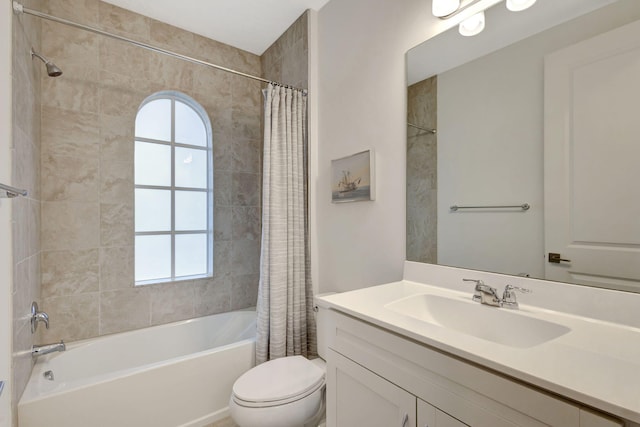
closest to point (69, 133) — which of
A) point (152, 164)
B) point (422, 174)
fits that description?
point (152, 164)

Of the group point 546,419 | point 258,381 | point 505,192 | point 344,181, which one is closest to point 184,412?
point 258,381

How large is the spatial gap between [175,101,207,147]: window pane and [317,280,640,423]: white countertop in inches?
85.3

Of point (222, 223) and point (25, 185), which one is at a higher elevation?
point (25, 185)

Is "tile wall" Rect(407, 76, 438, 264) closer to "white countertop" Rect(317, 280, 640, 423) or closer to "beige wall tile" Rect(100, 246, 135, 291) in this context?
"white countertop" Rect(317, 280, 640, 423)

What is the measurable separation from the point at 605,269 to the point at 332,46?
187 centimetres

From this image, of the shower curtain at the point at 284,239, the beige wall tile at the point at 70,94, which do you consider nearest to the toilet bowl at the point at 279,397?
the shower curtain at the point at 284,239

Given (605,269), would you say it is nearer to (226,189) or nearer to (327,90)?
(327,90)

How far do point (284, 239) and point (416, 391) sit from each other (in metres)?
1.30

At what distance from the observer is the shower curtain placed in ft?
6.19

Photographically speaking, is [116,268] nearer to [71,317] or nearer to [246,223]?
[71,317]

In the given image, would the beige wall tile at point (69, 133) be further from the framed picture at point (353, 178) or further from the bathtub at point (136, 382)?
the framed picture at point (353, 178)

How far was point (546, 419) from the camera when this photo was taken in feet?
1.85

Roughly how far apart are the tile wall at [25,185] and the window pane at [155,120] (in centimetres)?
62

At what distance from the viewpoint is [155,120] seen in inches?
92.5
